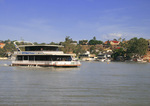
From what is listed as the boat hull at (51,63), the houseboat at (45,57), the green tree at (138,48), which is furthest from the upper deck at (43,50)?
the green tree at (138,48)

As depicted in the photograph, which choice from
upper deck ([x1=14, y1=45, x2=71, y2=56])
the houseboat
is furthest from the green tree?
upper deck ([x1=14, y1=45, x2=71, y2=56])

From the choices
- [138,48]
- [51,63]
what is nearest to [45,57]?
[51,63]

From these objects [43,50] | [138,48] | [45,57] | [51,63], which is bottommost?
[51,63]

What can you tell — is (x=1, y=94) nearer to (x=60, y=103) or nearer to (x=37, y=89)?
(x=37, y=89)

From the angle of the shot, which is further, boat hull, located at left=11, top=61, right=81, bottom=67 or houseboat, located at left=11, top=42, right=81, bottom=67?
houseboat, located at left=11, top=42, right=81, bottom=67

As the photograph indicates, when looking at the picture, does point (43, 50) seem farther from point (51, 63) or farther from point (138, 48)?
point (138, 48)

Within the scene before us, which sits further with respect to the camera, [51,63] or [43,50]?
[43,50]

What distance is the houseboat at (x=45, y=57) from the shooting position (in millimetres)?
44959

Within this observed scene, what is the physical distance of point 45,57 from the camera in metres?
47.2

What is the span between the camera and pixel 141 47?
362 ft

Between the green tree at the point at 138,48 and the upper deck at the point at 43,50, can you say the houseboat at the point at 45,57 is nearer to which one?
the upper deck at the point at 43,50

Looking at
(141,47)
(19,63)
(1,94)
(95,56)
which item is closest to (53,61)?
(19,63)

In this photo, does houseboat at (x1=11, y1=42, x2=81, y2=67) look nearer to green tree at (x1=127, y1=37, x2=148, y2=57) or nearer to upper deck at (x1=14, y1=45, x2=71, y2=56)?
upper deck at (x1=14, y1=45, x2=71, y2=56)

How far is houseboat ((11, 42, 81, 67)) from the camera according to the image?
44959mm
